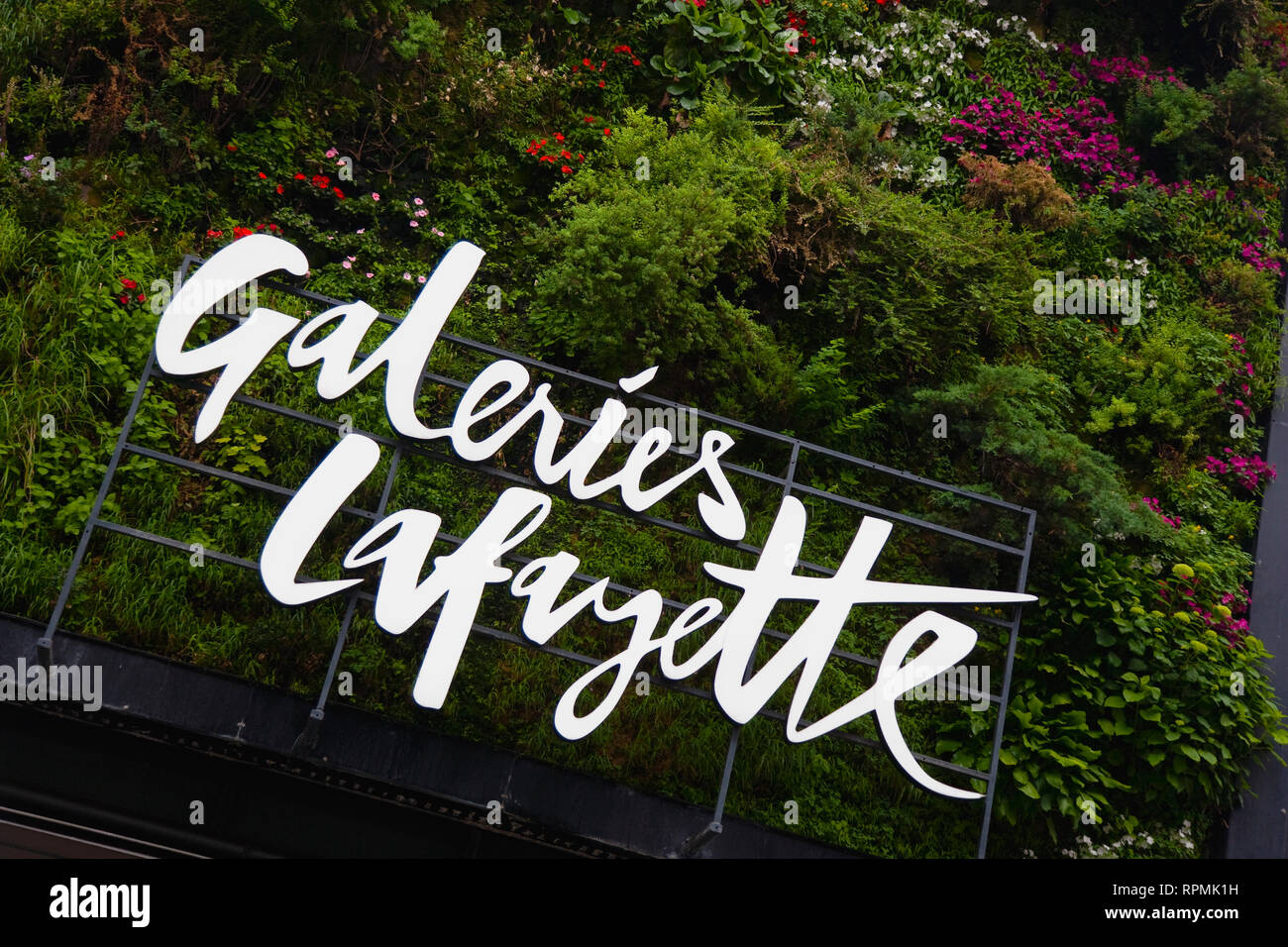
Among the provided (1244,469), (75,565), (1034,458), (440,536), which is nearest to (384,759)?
(440,536)

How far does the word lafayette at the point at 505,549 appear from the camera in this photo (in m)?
6.80

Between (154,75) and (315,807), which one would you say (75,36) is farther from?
(315,807)

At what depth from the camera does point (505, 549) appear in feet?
23.1

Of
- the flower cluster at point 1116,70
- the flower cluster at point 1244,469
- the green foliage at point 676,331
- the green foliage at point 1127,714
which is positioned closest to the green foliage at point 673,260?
the green foliage at point 676,331

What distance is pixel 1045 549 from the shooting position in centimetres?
902

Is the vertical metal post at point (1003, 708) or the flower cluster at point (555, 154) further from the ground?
the flower cluster at point (555, 154)

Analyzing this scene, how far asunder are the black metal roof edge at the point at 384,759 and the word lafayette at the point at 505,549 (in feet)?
2.71

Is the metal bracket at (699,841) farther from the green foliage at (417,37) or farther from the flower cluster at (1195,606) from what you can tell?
the green foliage at (417,37)

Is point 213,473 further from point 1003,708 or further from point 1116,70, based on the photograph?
point 1116,70

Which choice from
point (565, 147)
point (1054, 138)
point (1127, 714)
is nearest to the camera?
point (1127, 714)

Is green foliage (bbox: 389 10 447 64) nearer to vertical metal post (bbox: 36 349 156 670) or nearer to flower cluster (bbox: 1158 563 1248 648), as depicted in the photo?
vertical metal post (bbox: 36 349 156 670)

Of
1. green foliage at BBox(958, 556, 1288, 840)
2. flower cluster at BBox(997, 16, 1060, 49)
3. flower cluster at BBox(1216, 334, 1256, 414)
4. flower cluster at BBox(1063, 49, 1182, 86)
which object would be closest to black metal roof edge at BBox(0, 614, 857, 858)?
green foliage at BBox(958, 556, 1288, 840)

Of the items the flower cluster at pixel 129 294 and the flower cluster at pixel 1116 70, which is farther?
the flower cluster at pixel 1116 70

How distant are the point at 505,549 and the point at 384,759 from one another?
6.29 feet
